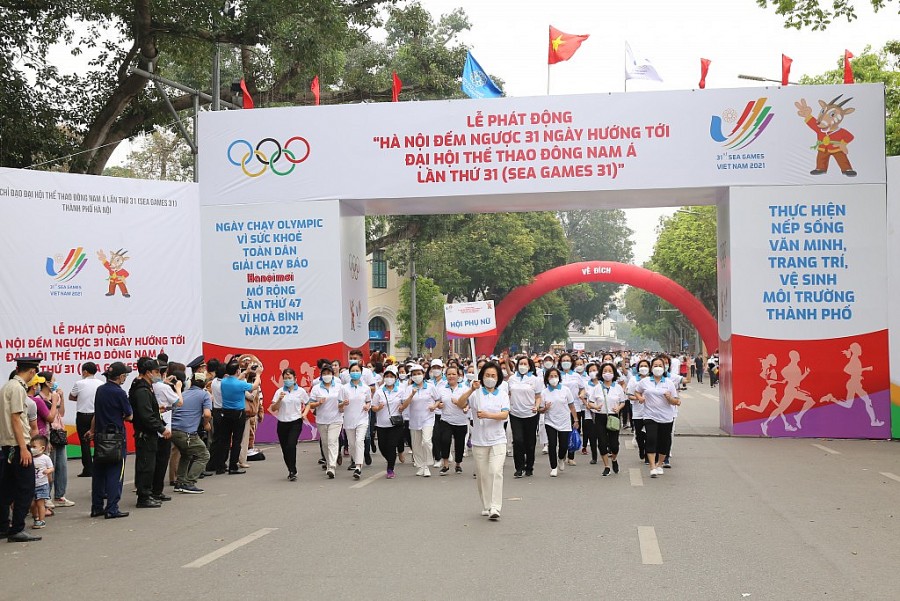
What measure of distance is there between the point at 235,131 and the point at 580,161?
24.1 feet

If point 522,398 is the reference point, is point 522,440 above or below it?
below

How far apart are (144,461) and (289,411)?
3441mm

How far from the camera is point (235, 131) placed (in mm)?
21953

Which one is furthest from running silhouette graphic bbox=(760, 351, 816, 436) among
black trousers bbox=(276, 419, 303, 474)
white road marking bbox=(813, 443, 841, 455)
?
black trousers bbox=(276, 419, 303, 474)

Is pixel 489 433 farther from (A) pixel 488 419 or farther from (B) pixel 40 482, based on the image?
(B) pixel 40 482

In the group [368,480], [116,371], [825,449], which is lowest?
[825,449]

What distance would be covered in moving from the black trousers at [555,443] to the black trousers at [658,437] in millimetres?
1205

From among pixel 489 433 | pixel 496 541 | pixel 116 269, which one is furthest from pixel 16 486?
pixel 116 269

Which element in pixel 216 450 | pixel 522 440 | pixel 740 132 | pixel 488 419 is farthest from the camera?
pixel 740 132

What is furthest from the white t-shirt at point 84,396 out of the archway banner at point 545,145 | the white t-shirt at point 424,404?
the archway banner at point 545,145

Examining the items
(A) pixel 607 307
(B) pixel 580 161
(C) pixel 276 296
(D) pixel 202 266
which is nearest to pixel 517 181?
(B) pixel 580 161

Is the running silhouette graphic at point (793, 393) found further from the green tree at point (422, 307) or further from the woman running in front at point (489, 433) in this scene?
the green tree at point (422, 307)

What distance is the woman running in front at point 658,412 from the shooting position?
14.8 metres

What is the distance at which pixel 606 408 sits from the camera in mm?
15578
